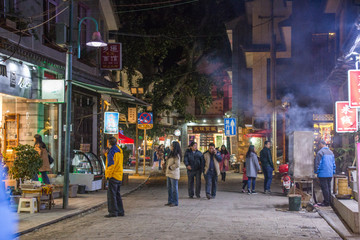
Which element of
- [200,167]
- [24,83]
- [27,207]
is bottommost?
[27,207]

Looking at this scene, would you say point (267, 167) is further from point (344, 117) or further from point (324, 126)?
point (324, 126)

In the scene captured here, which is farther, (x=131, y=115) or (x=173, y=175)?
(x=131, y=115)

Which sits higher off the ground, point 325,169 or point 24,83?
point 24,83

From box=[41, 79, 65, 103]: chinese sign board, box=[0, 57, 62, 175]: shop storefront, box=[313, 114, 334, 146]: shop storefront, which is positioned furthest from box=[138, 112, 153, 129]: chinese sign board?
box=[41, 79, 65, 103]: chinese sign board

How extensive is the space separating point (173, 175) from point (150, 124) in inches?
620

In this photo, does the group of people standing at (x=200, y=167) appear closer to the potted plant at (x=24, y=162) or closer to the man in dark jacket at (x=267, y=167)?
the man in dark jacket at (x=267, y=167)

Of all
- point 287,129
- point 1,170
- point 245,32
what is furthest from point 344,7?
point 245,32

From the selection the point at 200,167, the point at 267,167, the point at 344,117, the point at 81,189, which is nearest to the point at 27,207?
the point at 81,189

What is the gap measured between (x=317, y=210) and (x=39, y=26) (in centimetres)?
1139

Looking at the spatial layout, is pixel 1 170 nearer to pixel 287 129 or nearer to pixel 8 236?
pixel 8 236

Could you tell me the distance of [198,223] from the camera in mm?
10469

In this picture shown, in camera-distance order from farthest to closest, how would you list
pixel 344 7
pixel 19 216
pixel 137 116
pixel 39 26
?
pixel 137 116, pixel 344 7, pixel 39 26, pixel 19 216

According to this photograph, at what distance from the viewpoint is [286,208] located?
13461 mm

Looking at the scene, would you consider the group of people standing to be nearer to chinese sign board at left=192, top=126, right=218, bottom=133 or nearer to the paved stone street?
the paved stone street
